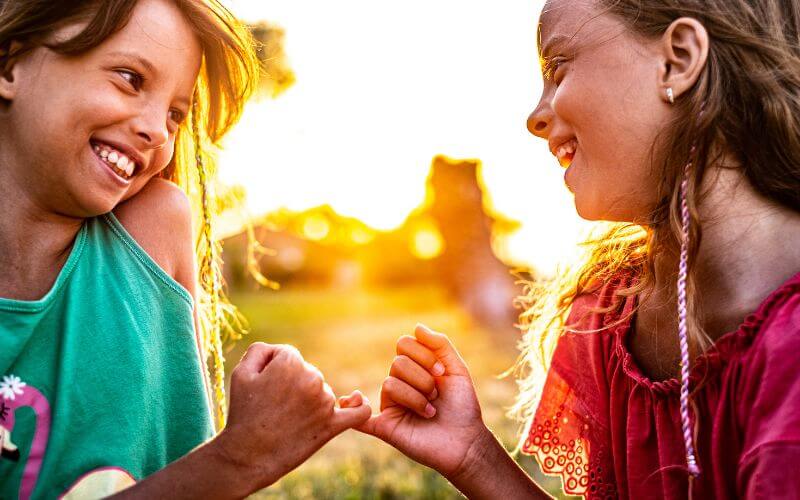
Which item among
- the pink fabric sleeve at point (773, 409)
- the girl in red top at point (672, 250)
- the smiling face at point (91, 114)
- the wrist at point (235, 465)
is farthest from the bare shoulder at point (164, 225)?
the pink fabric sleeve at point (773, 409)

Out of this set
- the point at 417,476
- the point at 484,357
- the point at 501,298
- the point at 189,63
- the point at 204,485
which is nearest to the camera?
the point at 204,485

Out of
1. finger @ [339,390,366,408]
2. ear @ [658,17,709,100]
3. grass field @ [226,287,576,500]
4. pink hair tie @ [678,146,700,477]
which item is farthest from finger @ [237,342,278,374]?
grass field @ [226,287,576,500]

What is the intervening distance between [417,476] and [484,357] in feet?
17.5

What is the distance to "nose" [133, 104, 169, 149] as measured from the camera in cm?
196

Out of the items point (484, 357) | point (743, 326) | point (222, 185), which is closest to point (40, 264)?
point (222, 185)

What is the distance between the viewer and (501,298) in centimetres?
1509

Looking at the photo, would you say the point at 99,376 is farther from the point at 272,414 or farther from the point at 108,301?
the point at 272,414

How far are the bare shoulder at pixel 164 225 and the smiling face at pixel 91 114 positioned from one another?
136 mm

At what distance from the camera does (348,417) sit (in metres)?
1.97

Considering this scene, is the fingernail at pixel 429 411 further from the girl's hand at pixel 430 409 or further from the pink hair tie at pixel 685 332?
the pink hair tie at pixel 685 332

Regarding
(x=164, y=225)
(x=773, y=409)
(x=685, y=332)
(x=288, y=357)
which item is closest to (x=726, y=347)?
(x=685, y=332)

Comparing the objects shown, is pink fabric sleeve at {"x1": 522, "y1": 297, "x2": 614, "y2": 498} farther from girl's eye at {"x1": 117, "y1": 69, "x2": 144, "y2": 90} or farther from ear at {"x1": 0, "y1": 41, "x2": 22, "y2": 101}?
ear at {"x1": 0, "y1": 41, "x2": 22, "y2": 101}

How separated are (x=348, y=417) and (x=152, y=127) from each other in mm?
867

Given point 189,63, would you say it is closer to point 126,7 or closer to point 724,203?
point 126,7
